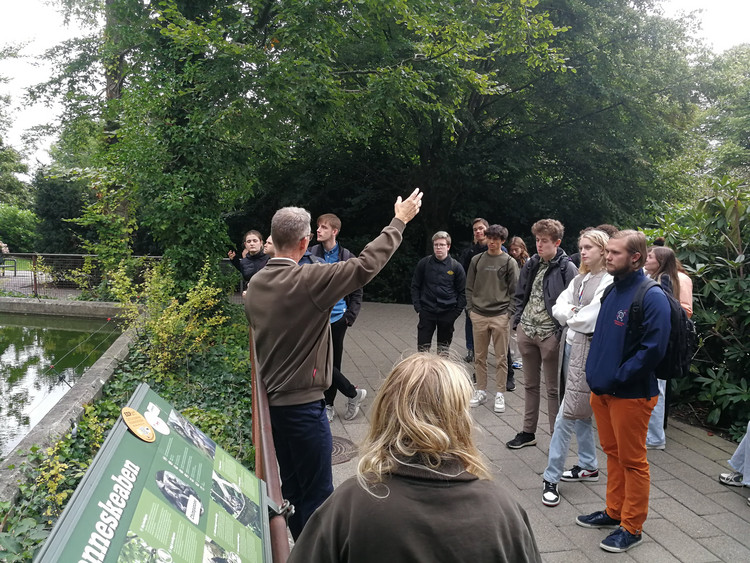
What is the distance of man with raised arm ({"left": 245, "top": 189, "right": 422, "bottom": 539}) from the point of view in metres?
2.96

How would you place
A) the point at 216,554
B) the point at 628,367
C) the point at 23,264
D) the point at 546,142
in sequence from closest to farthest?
the point at 216,554
the point at 628,367
the point at 23,264
the point at 546,142

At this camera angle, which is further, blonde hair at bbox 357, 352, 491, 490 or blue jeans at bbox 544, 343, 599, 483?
blue jeans at bbox 544, 343, 599, 483

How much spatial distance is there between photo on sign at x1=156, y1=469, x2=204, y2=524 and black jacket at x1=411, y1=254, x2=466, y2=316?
194 inches

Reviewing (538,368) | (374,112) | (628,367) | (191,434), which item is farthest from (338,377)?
(374,112)

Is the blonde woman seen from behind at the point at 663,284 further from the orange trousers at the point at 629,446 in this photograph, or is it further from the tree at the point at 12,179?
the tree at the point at 12,179

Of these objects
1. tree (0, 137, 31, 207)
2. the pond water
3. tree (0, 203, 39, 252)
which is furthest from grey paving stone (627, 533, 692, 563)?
tree (0, 137, 31, 207)

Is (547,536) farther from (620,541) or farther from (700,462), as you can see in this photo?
(700,462)

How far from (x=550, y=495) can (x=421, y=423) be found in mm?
3121

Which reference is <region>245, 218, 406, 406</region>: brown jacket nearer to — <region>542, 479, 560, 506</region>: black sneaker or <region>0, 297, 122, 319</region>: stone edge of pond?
<region>542, 479, 560, 506</region>: black sneaker

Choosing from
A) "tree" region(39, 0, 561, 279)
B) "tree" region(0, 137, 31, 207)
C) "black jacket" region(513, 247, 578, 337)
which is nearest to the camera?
"black jacket" region(513, 247, 578, 337)

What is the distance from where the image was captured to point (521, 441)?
5.10 metres

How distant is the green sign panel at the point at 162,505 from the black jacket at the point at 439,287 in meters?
4.55

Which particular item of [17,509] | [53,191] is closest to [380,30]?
[17,509]

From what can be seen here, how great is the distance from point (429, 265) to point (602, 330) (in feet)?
10.9
